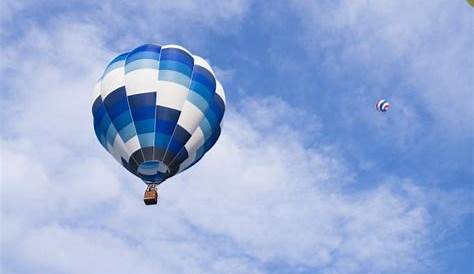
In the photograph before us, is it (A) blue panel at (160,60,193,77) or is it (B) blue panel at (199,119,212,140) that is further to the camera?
(A) blue panel at (160,60,193,77)

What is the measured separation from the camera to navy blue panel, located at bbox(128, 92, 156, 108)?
93.4 feet

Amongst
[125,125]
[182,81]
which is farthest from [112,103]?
[182,81]

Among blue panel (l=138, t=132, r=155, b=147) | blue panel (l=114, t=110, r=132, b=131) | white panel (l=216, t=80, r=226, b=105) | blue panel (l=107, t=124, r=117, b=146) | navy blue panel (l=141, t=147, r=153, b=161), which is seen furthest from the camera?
white panel (l=216, t=80, r=226, b=105)

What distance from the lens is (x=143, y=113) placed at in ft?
92.9

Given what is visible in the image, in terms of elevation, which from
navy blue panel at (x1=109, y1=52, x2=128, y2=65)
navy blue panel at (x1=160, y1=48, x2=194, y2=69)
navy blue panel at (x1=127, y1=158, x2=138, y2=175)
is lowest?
navy blue panel at (x1=127, y1=158, x2=138, y2=175)

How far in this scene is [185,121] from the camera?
28.6 meters

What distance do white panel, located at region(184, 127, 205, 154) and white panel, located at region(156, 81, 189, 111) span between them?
1357 millimetres

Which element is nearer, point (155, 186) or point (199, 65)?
point (155, 186)

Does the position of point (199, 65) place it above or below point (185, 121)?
above

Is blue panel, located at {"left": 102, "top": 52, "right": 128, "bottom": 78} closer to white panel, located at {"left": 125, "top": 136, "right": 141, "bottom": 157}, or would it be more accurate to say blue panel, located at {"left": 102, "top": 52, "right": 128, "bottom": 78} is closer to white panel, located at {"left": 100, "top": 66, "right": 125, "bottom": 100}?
white panel, located at {"left": 100, "top": 66, "right": 125, "bottom": 100}

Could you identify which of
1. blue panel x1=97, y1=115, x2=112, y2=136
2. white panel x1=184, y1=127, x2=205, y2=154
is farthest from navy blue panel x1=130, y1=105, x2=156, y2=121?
white panel x1=184, y1=127, x2=205, y2=154

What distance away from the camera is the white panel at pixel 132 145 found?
28.0 m

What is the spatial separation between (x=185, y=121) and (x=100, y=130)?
12.8ft

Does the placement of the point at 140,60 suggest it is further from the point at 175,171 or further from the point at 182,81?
the point at 175,171
